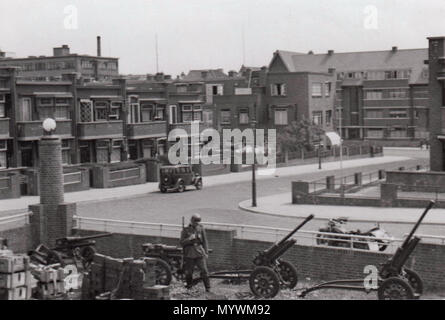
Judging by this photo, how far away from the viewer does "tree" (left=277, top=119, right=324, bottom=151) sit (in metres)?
63.1

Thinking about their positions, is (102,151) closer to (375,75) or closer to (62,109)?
(62,109)

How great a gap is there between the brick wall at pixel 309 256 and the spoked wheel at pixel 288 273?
5.50 ft

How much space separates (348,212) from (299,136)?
33.5m

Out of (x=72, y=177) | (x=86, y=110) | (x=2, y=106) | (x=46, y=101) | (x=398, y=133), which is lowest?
(x=72, y=177)

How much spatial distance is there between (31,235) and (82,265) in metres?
3.16

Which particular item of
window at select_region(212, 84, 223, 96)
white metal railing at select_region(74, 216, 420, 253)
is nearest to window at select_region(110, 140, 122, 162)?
white metal railing at select_region(74, 216, 420, 253)

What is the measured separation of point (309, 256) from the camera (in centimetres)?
1917

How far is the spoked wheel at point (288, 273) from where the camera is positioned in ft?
57.3

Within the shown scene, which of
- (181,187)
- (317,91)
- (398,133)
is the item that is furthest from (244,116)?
(181,187)

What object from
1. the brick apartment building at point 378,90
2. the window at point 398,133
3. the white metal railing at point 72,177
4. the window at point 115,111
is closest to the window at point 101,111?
the window at point 115,111

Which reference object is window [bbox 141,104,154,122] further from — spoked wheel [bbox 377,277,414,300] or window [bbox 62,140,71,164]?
spoked wheel [bbox 377,277,414,300]

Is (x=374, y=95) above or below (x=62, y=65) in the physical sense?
below

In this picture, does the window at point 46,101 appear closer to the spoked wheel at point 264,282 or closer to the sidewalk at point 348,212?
the sidewalk at point 348,212

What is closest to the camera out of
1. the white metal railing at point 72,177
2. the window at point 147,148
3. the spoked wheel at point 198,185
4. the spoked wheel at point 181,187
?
the white metal railing at point 72,177
